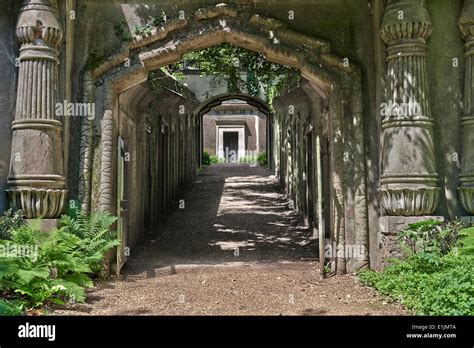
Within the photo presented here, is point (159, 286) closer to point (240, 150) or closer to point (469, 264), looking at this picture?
point (469, 264)

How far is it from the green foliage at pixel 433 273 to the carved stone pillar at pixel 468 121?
58 cm

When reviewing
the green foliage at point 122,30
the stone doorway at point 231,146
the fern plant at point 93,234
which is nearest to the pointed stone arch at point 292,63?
the green foliage at point 122,30

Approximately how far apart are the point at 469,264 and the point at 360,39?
4488mm

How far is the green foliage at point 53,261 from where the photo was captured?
6.43m

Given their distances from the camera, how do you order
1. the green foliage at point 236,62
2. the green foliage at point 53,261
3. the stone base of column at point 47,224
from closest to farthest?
the green foliage at point 53,261 < the stone base of column at point 47,224 < the green foliage at point 236,62

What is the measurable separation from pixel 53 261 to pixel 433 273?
5338 millimetres

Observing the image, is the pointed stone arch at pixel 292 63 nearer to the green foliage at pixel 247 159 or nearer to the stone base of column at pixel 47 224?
the stone base of column at pixel 47 224

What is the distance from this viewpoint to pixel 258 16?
9.18 m

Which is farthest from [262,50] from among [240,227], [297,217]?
[297,217]

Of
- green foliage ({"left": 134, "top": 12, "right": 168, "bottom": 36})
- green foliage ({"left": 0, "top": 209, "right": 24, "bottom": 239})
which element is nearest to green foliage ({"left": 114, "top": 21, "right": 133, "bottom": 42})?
green foliage ({"left": 134, "top": 12, "right": 168, "bottom": 36})

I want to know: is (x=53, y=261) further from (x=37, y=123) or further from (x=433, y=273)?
(x=433, y=273)

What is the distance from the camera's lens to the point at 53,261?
7.18m

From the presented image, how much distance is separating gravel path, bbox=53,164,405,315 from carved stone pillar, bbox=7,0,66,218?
5.70ft

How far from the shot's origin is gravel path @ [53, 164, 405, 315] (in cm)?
701
